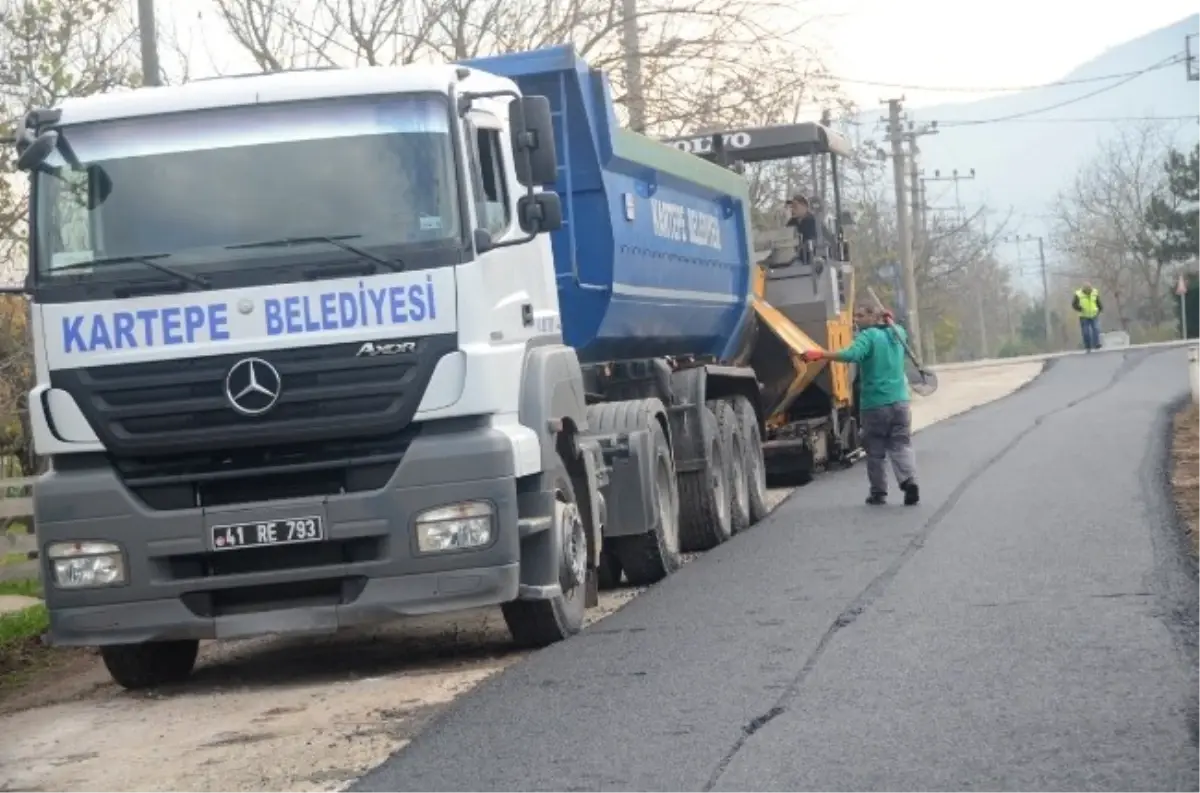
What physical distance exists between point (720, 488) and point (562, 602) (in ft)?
15.5

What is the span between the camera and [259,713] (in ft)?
29.9

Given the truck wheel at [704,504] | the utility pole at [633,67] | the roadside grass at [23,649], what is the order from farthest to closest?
the utility pole at [633,67]
the truck wheel at [704,504]
the roadside grass at [23,649]

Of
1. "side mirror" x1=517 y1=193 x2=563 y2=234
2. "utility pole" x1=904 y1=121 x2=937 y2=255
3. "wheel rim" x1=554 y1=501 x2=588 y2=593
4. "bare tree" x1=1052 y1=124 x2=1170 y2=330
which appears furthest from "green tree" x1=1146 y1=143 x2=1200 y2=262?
"side mirror" x1=517 y1=193 x2=563 y2=234

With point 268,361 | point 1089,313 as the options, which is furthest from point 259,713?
point 1089,313

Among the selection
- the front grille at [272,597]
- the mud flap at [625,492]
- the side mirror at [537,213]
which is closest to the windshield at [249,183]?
the side mirror at [537,213]

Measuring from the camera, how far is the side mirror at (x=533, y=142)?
9672mm

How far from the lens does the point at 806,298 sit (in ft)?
63.1

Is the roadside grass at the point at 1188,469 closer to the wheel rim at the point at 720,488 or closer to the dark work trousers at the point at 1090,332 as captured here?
the wheel rim at the point at 720,488

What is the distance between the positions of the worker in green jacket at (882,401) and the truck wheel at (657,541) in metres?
2.95

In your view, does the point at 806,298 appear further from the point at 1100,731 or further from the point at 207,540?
the point at 1100,731

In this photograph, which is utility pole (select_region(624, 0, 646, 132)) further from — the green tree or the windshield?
the green tree

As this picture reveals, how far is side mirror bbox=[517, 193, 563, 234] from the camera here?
973 cm

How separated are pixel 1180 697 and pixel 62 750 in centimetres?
458

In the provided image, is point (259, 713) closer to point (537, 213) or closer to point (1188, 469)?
point (537, 213)
